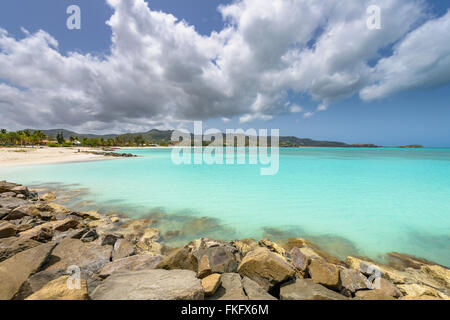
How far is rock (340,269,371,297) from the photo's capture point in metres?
3.06

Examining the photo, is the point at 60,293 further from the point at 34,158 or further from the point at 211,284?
the point at 34,158

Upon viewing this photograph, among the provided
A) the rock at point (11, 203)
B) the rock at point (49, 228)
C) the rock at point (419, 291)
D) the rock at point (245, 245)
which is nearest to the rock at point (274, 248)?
the rock at point (245, 245)

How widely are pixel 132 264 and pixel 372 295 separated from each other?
4.47 metres

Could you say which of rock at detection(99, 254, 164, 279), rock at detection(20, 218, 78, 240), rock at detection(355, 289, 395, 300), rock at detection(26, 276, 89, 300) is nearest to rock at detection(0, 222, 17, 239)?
rock at detection(20, 218, 78, 240)

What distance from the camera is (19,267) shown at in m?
2.95

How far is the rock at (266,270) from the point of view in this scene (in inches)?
120

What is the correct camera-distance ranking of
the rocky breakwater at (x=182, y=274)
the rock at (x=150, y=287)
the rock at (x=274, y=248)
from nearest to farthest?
the rock at (x=150, y=287) → the rocky breakwater at (x=182, y=274) → the rock at (x=274, y=248)

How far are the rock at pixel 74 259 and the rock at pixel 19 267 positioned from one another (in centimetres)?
19

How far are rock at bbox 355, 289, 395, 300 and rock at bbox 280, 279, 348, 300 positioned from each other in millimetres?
392

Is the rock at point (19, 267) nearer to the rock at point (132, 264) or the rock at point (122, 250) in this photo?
the rock at point (132, 264)

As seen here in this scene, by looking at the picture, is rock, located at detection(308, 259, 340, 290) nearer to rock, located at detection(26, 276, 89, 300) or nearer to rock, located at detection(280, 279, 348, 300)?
rock, located at detection(280, 279, 348, 300)

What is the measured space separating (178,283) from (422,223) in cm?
1106

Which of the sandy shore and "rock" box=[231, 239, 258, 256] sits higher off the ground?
the sandy shore
